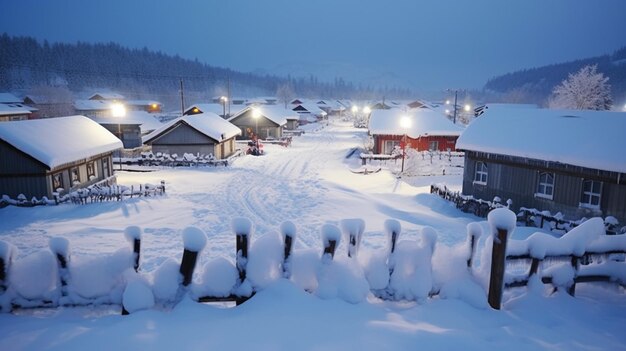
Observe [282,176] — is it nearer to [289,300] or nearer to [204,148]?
[204,148]

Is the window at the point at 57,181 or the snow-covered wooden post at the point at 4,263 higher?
the snow-covered wooden post at the point at 4,263

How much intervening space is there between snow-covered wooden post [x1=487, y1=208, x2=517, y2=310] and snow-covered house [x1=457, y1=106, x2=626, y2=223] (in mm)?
12766

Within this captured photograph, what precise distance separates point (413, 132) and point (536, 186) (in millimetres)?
22217

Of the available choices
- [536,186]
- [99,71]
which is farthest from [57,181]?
[99,71]

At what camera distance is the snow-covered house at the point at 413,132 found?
39.5 metres

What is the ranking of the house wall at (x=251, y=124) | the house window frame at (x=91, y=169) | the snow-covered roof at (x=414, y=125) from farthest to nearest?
1. the house wall at (x=251, y=124)
2. the snow-covered roof at (x=414, y=125)
3. the house window frame at (x=91, y=169)

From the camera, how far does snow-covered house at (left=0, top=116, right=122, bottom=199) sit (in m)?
19.2

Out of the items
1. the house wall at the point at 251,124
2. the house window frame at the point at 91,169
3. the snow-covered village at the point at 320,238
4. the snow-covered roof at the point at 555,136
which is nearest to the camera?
the snow-covered village at the point at 320,238

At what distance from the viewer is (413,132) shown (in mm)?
40188

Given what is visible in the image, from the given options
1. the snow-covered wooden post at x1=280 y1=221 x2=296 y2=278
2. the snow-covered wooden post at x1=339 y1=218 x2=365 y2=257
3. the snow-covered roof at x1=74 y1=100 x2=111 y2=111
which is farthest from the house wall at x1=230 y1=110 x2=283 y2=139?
the snow-covered wooden post at x1=280 y1=221 x2=296 y2=278

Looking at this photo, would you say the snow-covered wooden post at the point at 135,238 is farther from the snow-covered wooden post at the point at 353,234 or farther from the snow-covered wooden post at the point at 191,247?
the snow-covered wooden post at the point at 353,234

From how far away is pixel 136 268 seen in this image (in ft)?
20.1

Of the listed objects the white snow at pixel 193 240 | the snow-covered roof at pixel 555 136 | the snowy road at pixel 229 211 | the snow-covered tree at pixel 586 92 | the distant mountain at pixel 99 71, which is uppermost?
the distant mountain at pixel 99 71

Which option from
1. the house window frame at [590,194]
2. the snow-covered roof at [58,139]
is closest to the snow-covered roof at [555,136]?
the house window frame at [590,194]
